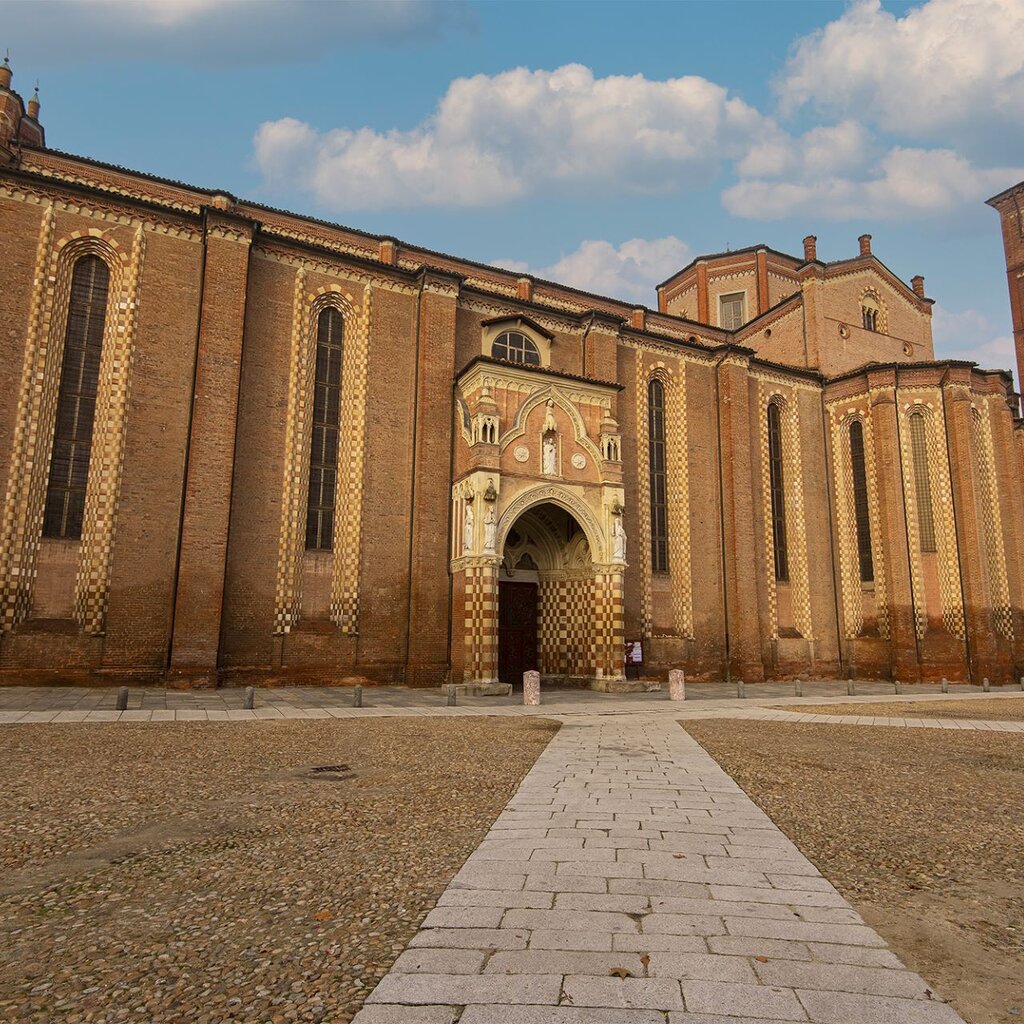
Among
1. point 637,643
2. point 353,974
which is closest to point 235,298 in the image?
point 637,643

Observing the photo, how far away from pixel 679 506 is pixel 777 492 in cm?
537

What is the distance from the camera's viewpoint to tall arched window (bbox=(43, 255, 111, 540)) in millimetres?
18047

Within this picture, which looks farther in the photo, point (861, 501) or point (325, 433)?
point (861, 501)

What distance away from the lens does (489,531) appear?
19844 mm

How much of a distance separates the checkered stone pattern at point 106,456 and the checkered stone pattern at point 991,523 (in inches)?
1187

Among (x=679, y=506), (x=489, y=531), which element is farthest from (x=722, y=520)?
(x=489, y=531)

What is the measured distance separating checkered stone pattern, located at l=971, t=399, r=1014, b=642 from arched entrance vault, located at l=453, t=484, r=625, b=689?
1636 cm

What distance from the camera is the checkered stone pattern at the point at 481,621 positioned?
19.3 meters

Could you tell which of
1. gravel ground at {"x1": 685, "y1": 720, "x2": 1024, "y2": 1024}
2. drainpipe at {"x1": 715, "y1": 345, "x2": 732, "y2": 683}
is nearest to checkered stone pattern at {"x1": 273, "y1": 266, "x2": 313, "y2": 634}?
gravel ground at {"x1": 685, "y1": 720, "x2": 1024, "y2": 1024}

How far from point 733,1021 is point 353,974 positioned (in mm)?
1704

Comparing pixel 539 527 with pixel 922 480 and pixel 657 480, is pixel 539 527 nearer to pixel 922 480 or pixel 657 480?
pixel 657 480

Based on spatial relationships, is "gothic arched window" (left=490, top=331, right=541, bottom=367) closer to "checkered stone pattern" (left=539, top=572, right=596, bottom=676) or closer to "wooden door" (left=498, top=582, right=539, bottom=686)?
"checkered stone pattern" (left=539, top=572, right=596, bottom=676)

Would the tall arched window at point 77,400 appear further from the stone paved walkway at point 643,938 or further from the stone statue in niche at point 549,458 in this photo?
the stone paved walkway at point 643,938

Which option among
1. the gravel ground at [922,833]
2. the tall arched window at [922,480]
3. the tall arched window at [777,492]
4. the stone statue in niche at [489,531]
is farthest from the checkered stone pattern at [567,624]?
the tall arched window at [922,480]
